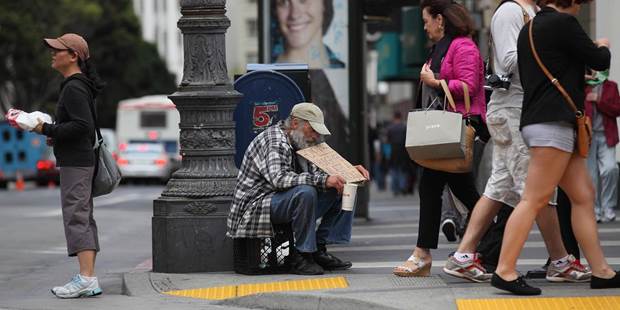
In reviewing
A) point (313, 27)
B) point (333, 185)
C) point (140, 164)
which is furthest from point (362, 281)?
point (140, 164)

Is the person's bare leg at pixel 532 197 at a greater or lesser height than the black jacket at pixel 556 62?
lesser

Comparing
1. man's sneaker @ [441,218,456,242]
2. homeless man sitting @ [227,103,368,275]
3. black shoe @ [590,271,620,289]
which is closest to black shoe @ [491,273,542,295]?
black shoe @ [590,271,620,289]

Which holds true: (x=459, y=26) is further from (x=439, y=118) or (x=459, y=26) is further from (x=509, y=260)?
(x=509, y=260)

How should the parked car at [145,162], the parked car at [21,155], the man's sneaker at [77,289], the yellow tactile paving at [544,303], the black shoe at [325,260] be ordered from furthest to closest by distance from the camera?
the parked car at [21,155]
the parked car at [145,162]
the black shoe at [325,260]
the man's sneaker at [77,289]
the yellow tactile paving at [544,303]

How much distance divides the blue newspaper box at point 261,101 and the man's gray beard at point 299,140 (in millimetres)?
1671

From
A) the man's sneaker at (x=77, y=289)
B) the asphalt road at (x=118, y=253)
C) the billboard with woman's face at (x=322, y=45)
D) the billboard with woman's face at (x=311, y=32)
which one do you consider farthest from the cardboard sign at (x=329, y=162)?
the billboard with woman's face at (x=311, y=32)

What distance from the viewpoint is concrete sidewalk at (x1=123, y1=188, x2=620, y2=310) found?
726 cm

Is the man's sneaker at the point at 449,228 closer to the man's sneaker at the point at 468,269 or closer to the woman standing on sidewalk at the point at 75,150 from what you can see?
the man's sneaker at the point at 468,269

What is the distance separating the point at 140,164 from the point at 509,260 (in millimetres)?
35657

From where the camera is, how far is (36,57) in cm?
5997

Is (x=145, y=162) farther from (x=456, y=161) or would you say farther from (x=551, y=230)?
(x=551, y=230)

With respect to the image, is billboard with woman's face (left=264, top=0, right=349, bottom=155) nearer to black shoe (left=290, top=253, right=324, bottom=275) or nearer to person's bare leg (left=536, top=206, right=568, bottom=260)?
black shoe (left=290, top=253, right=324, bottom=275)

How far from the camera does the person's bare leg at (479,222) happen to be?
320 inches

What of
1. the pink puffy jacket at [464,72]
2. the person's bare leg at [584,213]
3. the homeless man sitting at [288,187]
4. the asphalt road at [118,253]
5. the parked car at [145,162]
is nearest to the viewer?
the person's bare leg at [584,213]
